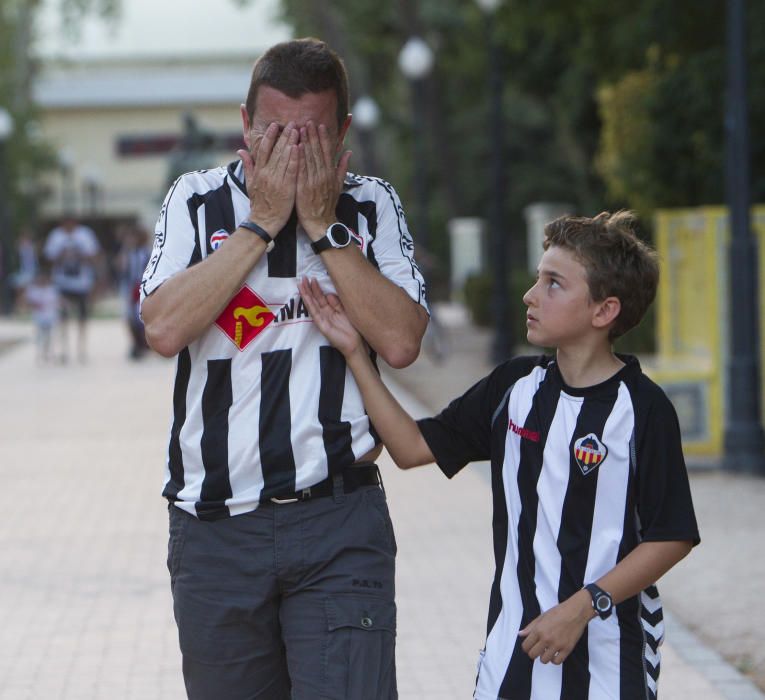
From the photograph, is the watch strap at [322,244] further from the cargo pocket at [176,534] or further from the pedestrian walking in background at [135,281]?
the pedestrian walking in background at [135,281]

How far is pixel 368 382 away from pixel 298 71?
650mm

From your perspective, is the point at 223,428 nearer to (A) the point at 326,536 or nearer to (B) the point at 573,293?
(A) the point at 326,536

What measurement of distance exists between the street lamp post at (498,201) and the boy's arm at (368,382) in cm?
1464

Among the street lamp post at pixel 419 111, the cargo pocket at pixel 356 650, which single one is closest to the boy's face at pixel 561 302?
the cargo pocket at pixel 356 650

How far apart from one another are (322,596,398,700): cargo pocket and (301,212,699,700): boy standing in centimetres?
23

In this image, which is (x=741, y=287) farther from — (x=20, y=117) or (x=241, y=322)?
(x=20, y=117)

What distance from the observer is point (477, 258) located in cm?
3697

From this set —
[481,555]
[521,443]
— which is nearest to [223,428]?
[521,443]

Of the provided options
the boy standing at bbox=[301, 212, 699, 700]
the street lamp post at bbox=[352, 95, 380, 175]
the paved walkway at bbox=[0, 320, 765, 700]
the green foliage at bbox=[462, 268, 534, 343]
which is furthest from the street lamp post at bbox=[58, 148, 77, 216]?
the boy standing at bbox=[301, 212, 699, 700]

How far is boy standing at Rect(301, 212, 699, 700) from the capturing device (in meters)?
3.09

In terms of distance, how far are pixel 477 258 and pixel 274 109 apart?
34.0 m

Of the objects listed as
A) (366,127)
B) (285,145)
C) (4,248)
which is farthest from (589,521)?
(4,248)

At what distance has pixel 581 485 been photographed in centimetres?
313

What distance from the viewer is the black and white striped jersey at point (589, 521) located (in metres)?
Answer: 3.11
